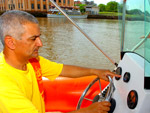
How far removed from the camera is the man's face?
730mm

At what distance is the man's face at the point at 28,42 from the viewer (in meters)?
0.73

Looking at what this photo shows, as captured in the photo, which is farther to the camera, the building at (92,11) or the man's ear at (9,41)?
the building at (92,11)

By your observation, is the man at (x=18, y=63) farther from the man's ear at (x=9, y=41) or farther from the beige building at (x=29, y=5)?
the beige building at (x=29, y=5)

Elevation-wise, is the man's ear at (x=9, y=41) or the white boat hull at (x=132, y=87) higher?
the man's ear at (x=9, y=41)

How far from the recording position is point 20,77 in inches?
29.8

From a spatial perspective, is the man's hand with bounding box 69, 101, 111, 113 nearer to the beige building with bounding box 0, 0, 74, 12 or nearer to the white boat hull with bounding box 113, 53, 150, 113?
the white boat hull with bounding box 113, 53, 150, 113

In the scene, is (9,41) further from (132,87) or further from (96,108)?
(132,87)

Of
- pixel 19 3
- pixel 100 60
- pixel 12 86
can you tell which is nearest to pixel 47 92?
pixel 12 86

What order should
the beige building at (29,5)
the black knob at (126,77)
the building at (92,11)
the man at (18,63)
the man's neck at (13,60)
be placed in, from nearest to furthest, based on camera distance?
the man at (18,63)
the man's neck at (13,60)
the black knob at (126,77)
the beige building at (29,5)
the building at (92,11)

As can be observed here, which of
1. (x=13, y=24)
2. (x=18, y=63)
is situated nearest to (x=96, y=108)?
(x=18, y=63)

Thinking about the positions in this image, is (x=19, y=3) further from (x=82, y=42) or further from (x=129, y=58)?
(x=129, y=58)

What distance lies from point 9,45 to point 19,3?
88.4 ft

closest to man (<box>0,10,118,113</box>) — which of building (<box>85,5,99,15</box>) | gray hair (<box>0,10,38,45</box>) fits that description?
gray hair (<box>0,10,38,45</box>)

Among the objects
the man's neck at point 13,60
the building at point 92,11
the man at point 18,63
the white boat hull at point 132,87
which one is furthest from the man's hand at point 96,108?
the building at point 92,11
